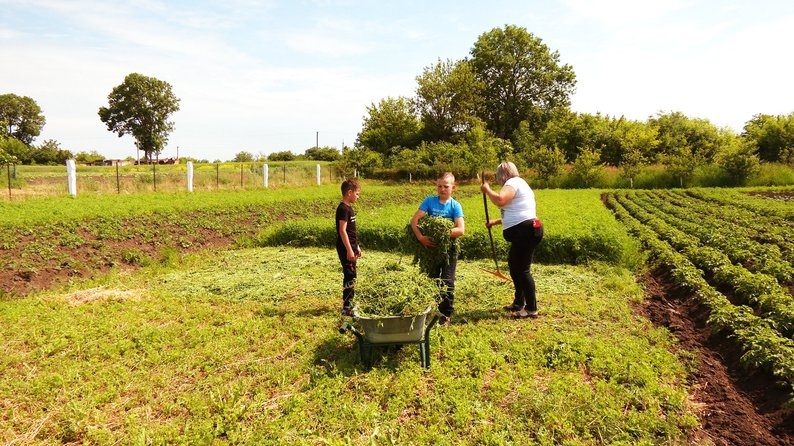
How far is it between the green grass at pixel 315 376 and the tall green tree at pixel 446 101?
4270 centimetres

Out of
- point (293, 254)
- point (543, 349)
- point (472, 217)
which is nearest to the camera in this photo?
point (543, 349)

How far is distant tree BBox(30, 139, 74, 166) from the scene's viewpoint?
2376 inches

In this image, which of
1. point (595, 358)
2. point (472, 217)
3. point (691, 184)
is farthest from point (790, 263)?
point (691, 184)

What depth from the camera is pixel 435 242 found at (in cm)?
625

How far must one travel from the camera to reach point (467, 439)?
3979mm

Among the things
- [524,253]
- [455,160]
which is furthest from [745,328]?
[455,160]

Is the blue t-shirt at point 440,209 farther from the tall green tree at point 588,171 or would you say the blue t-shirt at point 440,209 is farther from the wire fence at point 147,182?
the tall green tree at point 588,171

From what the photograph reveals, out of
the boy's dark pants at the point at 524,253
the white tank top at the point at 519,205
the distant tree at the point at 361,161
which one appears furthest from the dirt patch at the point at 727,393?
the distant tree at the point at 361,161

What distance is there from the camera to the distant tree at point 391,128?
48969mm

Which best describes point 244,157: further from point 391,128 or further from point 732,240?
point 732,240

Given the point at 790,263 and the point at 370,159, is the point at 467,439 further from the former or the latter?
the point at 370,159

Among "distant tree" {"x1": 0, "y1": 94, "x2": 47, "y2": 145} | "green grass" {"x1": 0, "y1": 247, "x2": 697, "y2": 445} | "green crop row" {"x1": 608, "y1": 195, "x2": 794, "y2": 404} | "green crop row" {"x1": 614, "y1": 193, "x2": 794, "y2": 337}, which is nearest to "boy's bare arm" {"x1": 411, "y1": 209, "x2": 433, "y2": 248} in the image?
"green grass" {"x1": 0, "y1": 247, "x2": 697, "y2": 445}

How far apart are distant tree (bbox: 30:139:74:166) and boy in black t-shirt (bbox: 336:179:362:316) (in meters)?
67.0

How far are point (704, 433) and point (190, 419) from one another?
14.5 ft
